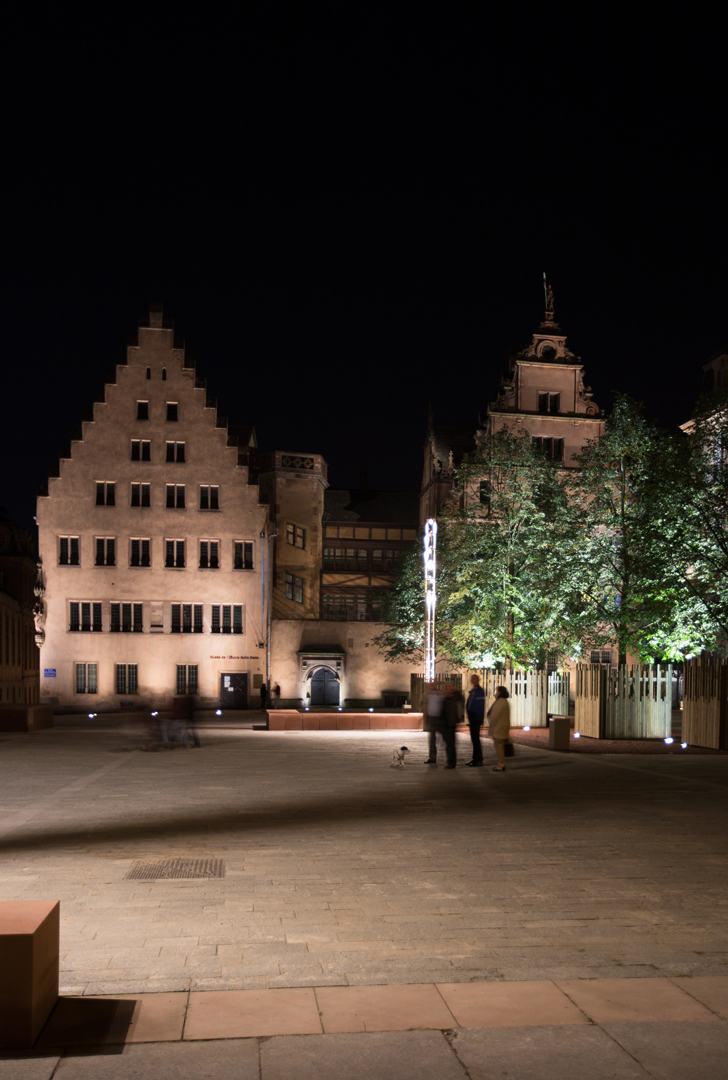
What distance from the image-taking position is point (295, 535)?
186 feet

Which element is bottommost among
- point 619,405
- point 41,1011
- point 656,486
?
point 41,1011

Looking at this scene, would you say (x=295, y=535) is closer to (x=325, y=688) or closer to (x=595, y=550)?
(x=325, y=688)

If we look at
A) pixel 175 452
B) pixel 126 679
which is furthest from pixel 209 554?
pixel 126 679

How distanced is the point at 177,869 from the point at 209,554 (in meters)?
41.8

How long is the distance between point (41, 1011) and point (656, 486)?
2484 centimetres

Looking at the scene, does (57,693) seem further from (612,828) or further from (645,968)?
(645,968)

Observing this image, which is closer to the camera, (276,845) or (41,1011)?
(41,1011)

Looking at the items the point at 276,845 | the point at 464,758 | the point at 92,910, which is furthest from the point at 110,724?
the point at 92,910

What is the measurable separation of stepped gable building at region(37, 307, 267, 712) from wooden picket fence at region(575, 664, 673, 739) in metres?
26.0

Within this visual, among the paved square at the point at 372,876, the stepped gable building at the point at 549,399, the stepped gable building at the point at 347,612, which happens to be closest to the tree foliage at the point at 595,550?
the stepped gable building at the point at 549,399

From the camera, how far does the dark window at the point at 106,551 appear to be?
163 ft

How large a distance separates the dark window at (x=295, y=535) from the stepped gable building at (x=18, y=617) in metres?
14.9

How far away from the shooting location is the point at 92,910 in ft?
25.4

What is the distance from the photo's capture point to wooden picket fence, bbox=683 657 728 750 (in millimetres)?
24156
